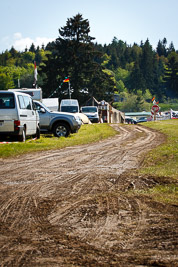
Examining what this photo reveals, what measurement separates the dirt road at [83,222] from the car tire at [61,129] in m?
10.9

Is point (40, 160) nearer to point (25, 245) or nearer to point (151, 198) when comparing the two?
point (151, 198)

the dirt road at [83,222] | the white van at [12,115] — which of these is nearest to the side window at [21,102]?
the white van at [12,115]

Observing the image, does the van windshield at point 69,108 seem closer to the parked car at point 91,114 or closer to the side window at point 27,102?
the parked car at point 91,114

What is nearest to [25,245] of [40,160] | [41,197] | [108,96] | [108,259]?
[108,259]

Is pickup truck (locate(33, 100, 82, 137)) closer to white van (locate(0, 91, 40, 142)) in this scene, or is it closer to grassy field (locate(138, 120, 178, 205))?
white van (locate(0, 91, 40, 142))

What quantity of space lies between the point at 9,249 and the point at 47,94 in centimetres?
5708

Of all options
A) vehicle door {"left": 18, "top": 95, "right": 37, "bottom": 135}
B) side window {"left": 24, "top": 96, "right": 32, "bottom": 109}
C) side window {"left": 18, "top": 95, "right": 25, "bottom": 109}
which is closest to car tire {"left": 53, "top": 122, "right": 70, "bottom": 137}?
vehicle door {"left": 18, "top": 95, "right": 37, "bottom": 135}

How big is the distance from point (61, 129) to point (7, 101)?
17.0 feet

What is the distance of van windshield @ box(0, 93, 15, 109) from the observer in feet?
44.8

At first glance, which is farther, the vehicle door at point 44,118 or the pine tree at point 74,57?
the pine tree at point 74,57

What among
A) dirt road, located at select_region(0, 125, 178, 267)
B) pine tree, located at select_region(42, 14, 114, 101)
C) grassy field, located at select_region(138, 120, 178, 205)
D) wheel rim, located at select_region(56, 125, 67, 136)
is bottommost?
grassy field, located at select_region(138, 120, 178, 205)

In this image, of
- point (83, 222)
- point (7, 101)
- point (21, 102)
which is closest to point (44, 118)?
point (21, 102)

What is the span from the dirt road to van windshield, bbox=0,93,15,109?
251 inches

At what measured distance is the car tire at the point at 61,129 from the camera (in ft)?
60.8
